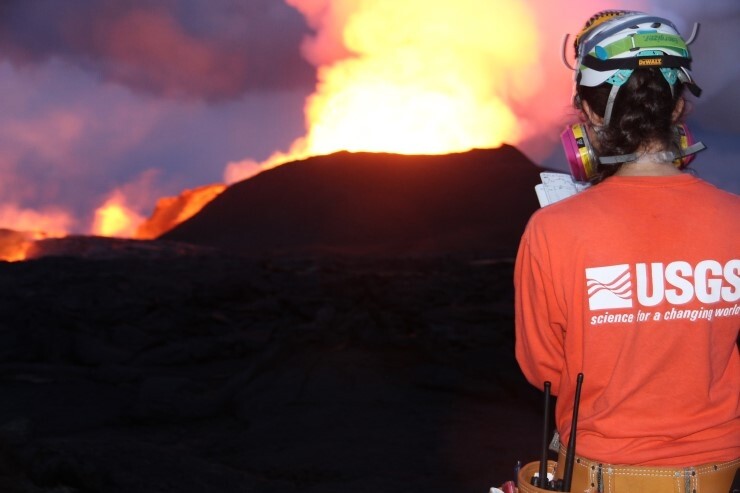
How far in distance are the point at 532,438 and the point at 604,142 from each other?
494 centimetres

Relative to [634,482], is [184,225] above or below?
above

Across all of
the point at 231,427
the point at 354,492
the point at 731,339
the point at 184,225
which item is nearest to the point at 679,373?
the point at 731,339

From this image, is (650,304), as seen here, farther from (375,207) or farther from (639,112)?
(375,207)

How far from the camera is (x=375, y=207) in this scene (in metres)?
47.0

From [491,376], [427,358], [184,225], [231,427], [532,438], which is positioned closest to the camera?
[532,438]

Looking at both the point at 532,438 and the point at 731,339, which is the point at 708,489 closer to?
the point at 731,339

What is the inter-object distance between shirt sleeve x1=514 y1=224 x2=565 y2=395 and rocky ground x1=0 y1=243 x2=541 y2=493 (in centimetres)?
281

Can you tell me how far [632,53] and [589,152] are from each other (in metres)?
0.24

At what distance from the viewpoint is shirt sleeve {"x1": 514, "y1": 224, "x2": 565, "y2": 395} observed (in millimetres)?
1779

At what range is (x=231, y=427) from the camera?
7.01 meters

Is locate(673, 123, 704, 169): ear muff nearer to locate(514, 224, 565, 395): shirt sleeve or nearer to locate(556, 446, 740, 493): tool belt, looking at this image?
locate(514, 224, 565, 395): shirt sleeve

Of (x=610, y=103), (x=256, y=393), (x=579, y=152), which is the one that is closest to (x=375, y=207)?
(x=256, y=393)

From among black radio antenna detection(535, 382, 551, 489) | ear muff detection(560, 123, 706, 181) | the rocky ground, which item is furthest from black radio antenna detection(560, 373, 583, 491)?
the rocky ground

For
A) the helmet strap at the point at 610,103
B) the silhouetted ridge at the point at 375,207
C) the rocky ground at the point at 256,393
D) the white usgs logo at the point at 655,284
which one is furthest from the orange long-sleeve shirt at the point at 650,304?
the silhouetted ridge at the point at 375,207
